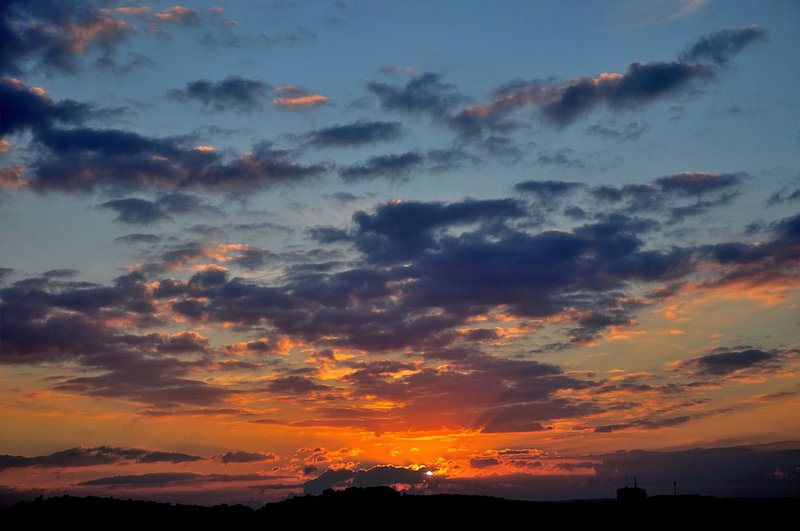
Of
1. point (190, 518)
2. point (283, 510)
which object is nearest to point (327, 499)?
point (283, 510)

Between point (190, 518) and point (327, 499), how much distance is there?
2510cm

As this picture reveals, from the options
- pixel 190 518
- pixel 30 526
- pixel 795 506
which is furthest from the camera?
pixel 795 506

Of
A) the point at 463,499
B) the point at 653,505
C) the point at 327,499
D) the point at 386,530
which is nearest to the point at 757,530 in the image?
the point at 653,505

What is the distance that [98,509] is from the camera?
137 meters

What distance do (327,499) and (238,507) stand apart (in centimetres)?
1714

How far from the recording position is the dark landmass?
136625 mm

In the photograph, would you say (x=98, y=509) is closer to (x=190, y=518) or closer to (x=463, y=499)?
(x=190, y=518)

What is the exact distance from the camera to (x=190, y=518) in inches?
5615

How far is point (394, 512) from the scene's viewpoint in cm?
14912

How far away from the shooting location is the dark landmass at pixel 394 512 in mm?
136625

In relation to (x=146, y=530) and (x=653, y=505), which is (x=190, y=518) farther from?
(x=653, y=505)

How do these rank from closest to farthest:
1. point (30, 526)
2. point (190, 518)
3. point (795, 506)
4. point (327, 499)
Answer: point (30, 526) → point (190, 518) → point (327, 499) → point (795, 506)

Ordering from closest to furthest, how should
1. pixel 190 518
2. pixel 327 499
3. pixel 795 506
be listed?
pixel 190 518
pixel 327 499
pixel 795 506

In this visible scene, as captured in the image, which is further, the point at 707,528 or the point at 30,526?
the point at 707,528
